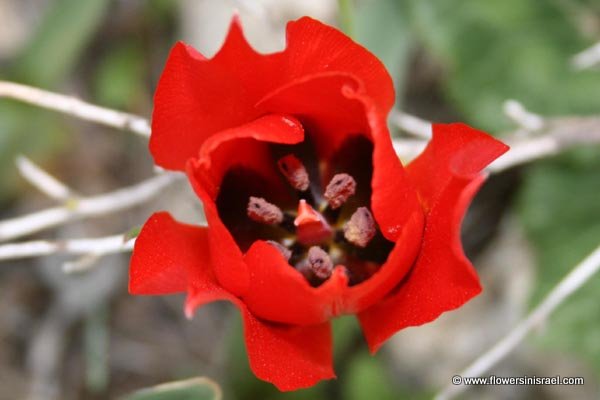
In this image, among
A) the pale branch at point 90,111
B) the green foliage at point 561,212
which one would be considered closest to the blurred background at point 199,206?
the green foliage at point 561,212

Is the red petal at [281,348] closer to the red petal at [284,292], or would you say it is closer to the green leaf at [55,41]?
the red petal at [284,292]

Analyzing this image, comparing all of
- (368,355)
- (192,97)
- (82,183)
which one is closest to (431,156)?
(192,97)

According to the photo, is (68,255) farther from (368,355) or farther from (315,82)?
(315,82)

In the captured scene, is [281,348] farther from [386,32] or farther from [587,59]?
[587,59]

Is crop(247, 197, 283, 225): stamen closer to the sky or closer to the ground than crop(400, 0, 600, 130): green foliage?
closer to the sky

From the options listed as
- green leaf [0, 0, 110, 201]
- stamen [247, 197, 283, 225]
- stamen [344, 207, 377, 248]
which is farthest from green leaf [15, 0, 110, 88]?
stamen [344, 207, 377, 248]

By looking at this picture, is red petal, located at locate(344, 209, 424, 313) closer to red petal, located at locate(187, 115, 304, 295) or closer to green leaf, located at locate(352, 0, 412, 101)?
red petal, located at locate(187, 115, 304, 295)

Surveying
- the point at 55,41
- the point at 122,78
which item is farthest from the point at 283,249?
the point at 122,78
